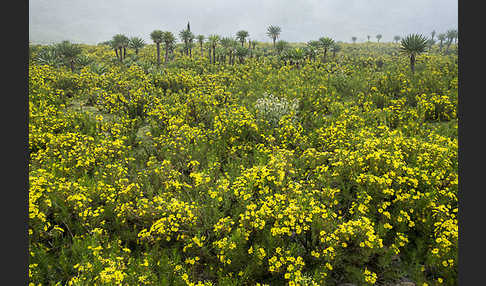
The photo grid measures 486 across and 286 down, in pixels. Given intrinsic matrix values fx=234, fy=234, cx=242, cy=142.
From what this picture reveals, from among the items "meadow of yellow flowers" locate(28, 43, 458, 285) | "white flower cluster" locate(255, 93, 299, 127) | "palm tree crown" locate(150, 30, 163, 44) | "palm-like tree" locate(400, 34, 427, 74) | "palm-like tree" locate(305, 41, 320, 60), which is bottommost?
"meadow of yellow flowers" locate(28, 43, 458, 285)

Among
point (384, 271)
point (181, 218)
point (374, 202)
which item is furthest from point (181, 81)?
point (384, 271)

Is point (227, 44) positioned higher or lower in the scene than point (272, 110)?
higher

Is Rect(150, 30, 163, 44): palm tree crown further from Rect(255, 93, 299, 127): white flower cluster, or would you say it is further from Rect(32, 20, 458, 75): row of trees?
Rect(255, 93, 299, 127): white flower cluster

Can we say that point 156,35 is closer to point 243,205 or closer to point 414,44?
point 414,44

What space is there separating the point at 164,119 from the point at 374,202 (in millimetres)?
9112

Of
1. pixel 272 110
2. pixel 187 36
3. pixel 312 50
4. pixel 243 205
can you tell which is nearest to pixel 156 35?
pixel 187 36

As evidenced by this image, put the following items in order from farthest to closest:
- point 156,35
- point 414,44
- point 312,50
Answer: point 156,35 → point 312,50 → point 414,44

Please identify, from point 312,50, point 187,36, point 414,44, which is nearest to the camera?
point 414,44

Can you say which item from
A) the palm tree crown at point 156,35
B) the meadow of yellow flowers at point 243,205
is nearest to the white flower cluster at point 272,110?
the meadow of yellow flowers at point 243,205

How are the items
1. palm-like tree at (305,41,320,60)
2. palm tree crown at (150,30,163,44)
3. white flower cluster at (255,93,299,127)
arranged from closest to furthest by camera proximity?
white flower cluster at (255,93,299,127) < palm-like tree at (305,41,320,60) < palm tree crown at (150,30,163,44)

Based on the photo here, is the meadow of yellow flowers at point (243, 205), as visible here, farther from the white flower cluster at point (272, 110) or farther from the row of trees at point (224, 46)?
the row of trees at point (224, 46)

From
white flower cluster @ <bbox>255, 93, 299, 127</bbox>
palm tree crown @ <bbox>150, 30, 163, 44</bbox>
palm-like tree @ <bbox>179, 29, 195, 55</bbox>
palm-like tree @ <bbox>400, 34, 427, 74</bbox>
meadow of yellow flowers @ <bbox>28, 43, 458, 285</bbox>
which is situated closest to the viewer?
meadow of yellow flowers @ <bbox>28, 43, 458, 285</bbox>

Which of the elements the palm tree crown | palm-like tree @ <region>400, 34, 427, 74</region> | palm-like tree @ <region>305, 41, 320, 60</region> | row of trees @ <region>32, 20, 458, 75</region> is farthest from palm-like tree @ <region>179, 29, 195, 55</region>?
palm-like tree @ <region>400, 34, 427, 74</region>

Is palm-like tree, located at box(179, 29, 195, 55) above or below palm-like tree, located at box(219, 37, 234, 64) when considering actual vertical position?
above
